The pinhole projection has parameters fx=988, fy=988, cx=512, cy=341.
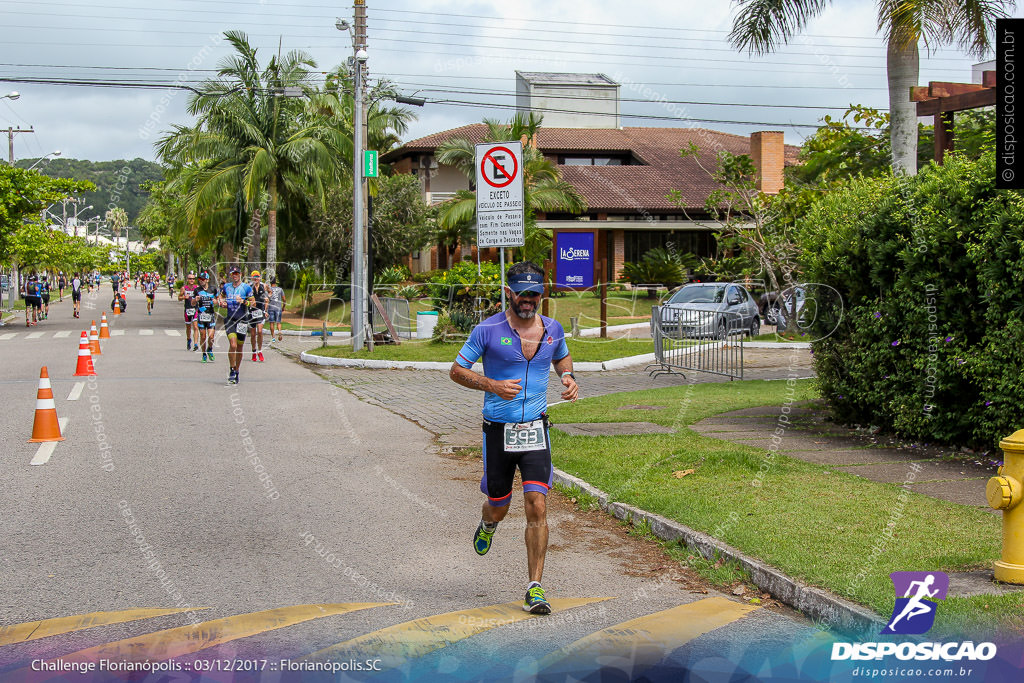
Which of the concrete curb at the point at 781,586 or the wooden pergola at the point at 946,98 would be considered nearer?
the concrete curb at the point at 781,586

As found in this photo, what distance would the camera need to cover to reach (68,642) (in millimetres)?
4730

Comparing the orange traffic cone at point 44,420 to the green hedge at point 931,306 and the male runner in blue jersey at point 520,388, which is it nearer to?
the male runner in blue jersey at point 520,388

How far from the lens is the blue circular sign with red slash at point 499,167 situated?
1111 cm

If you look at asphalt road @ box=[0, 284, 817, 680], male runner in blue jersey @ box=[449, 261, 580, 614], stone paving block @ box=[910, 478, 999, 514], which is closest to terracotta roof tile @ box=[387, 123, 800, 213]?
asphalt road @ box=[0, 284, 817, 680]

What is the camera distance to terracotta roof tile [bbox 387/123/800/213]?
143 ft

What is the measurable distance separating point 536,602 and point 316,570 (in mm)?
1614

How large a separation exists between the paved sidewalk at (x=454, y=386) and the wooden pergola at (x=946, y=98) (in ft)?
17.5

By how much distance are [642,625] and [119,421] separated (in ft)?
29.6

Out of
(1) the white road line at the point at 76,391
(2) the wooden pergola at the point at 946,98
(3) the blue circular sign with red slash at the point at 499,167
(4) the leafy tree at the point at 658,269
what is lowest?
(1) the white road line at the point at 76,391

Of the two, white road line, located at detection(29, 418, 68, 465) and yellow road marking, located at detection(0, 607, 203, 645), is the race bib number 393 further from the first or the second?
white road line, located at detection(29, 418, 68, 465)

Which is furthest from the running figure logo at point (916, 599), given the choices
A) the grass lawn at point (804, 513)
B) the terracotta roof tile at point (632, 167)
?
the terracotta roof tile at point (632, 167)

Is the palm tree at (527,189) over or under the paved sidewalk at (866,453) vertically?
over

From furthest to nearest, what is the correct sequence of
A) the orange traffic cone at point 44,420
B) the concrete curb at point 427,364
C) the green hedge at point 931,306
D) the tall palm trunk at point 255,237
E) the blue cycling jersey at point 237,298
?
the tall palm trunk at point 255,237, the concrete curb at point 427,364, the blue cycling jersey at point 237,298, the orange traffic cone at point 44,420, the green hedge at point 931,306

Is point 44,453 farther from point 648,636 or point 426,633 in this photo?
point 648,636
